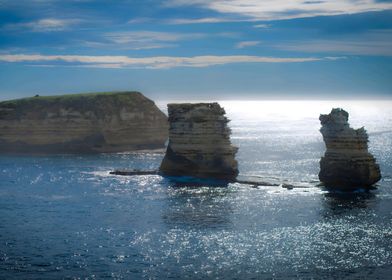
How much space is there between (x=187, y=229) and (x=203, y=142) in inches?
1332

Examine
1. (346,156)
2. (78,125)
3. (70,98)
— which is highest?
(70,98)

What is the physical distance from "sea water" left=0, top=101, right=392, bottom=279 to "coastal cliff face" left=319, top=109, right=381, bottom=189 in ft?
7.74

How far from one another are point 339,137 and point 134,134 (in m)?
73.4

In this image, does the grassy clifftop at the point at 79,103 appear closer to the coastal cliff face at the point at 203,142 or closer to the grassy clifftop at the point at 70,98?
the grassy clifftop at the point at 70,98

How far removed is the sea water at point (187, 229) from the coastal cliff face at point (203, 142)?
19.5 feet

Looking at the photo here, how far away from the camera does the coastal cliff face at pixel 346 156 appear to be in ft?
263

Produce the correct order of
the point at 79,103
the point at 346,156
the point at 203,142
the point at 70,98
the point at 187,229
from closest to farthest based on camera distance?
the point at 187,229 < the point at 346,156 < the point at 203,142 < the point at 79,103 < the point at 70,98

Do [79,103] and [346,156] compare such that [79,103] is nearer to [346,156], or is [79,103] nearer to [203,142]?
[203,142]

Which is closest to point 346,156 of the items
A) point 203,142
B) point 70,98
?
point 203,142

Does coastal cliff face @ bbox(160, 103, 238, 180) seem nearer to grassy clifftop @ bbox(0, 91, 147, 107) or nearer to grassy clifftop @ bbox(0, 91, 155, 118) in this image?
grassy clifftop @ bbox(0, 91, 155, 118)

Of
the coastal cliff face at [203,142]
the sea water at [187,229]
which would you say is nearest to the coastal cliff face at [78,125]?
the sea water at [187,229]

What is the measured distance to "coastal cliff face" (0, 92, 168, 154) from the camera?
463 feet

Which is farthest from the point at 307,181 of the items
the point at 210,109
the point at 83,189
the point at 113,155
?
the point at 113,155

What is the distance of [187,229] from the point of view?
2368 inches
